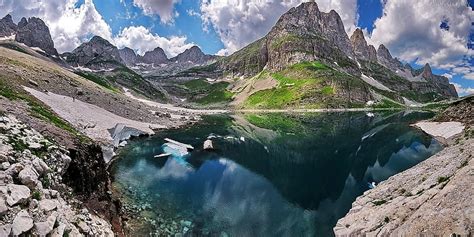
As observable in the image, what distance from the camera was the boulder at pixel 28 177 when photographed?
19609 mm

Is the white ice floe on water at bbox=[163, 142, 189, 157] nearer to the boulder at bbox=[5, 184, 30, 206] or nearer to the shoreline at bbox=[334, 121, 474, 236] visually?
the shoreline at bbox=[334, 121, 474, 236]

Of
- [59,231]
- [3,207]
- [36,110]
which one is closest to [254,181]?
[36,110]

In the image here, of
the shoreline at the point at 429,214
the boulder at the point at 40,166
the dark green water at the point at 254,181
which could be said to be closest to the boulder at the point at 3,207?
the boulder at the point at 40,166

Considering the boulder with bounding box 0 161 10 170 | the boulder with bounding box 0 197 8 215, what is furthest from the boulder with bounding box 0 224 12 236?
the boulder with bounding box 0 161 10 170

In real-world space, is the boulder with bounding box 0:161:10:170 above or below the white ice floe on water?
above

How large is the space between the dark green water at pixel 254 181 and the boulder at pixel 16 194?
551 inches

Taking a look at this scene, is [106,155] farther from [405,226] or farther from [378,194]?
[405,226]

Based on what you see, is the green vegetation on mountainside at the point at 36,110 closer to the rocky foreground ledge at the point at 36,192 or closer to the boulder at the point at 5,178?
the rocky foreground ledge at the point at 36,192

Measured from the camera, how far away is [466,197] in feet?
61.0

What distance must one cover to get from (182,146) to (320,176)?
3109 cm

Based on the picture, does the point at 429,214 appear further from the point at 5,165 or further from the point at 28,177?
the point at 5,165

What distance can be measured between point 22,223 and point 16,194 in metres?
2.39

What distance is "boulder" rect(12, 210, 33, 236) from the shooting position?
51.0 feet

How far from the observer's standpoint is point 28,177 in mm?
20000
